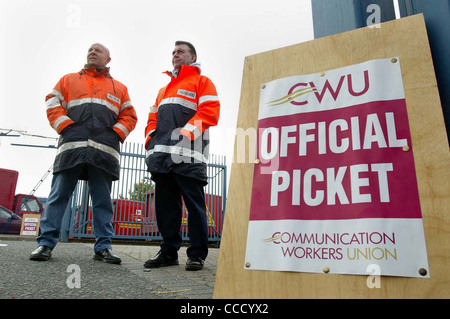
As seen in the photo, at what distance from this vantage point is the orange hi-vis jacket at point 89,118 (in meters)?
2.99

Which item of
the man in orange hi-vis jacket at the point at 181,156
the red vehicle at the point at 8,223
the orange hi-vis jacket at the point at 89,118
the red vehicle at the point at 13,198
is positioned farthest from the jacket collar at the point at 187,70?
the red vehicle at the point at 13,198

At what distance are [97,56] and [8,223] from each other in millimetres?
11256

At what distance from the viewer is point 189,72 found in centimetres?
318

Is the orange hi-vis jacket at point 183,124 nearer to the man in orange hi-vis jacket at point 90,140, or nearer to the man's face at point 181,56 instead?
the man's face at point 181,56

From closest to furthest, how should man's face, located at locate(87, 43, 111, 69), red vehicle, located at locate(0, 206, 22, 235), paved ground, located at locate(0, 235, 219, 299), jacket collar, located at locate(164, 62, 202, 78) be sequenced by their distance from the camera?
paved ground, located at locate(0, 235, 219, 299)
jacket collar, located at locate(164, 62, 202, 78)
man's face, located at locate(87, 43, 111, 69)
red vehicle, located at locate(0, 206, 22, 235)

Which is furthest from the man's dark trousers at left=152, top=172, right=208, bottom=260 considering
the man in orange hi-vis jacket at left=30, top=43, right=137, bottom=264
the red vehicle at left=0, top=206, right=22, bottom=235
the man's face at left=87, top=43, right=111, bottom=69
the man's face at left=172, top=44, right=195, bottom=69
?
the red vehicle at left=0, top=206, right=22, bottom=235

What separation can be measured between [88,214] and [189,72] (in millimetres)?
5515

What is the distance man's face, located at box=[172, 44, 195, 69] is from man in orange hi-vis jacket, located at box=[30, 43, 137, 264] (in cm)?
62

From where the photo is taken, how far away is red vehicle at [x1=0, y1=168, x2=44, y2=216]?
15.1 meters

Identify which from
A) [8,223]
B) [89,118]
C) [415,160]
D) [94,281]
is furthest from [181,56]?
[8,223]

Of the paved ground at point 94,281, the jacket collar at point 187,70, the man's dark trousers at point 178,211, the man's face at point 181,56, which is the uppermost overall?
the man's face at point 181,56

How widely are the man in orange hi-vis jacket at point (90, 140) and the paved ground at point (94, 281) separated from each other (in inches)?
10.8

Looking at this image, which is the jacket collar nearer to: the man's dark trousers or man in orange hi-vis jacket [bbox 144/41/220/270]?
man in orange hi-vis jacket [bbox 144/41/220/270]
